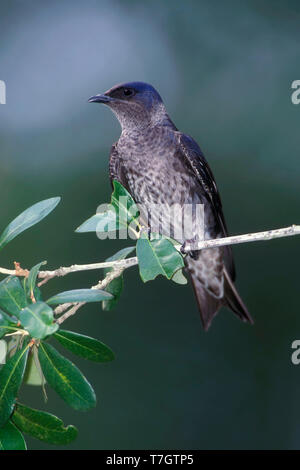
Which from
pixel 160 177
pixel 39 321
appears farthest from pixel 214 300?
pixel 39 321

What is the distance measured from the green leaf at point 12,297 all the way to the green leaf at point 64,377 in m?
0.15

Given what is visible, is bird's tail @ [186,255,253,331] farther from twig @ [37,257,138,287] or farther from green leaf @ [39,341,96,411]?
green leaf @ [39,341,96,411]

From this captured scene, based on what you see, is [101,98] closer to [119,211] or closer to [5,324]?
[119,211]

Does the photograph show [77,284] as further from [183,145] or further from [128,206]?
[128,206]

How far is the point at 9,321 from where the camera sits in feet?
5.61

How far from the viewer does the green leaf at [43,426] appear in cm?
176

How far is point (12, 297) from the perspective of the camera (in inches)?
67.9

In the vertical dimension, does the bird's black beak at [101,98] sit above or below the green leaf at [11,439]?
above

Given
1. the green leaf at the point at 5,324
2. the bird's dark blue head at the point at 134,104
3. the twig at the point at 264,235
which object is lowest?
the green leaf at the point at 5,324

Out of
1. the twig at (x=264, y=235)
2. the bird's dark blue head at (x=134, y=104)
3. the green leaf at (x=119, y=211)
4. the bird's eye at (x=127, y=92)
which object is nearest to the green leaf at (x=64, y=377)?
the green leaf at (x=119, y=211)

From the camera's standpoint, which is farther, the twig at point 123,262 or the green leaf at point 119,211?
the green leaf at point 119,211

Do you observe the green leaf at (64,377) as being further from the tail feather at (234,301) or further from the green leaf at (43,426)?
the tail feather at (234,301)

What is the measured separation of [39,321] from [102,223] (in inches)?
21.7
